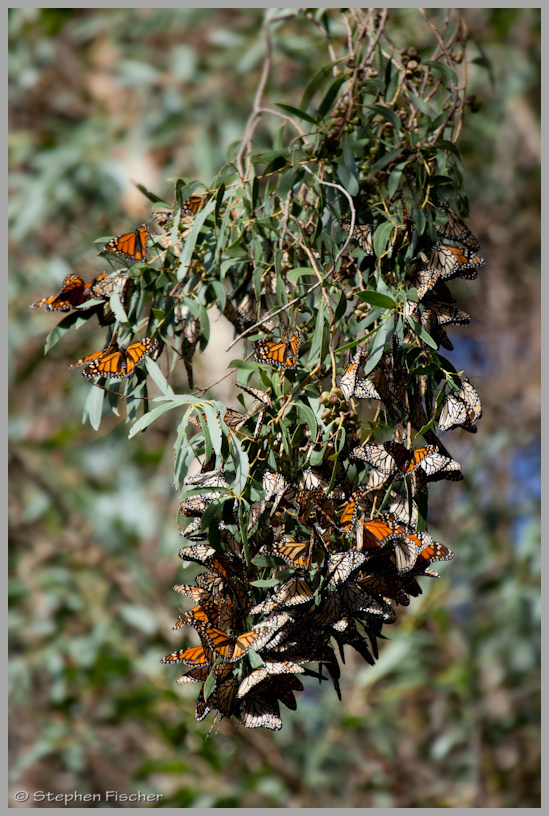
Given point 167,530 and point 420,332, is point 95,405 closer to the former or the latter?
point 420,332

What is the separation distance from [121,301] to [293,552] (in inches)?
11.9

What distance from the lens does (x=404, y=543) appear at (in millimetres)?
554

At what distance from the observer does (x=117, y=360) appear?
0.65 metres

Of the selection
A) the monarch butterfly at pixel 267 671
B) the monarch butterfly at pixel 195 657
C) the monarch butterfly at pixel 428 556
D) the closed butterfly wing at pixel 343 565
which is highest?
the monarch butterfly at pixel 428 556

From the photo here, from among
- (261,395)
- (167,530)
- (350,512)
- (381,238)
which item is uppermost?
(167,530)

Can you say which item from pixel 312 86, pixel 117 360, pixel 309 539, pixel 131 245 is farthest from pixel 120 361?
pixel 312 86

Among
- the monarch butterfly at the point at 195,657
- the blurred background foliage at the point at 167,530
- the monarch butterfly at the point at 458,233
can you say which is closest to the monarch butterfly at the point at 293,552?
the monarch butterfly at the point at 195,657

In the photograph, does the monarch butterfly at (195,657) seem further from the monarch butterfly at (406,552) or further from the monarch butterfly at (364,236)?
the monarch butterfly at (364,236)

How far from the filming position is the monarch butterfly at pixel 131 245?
2.28ft

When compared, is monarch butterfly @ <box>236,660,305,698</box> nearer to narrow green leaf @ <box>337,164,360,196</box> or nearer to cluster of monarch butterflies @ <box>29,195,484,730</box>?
cluster of monarch butterflies @ <box>29,195,484,730</box>

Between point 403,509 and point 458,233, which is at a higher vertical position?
point 458,233

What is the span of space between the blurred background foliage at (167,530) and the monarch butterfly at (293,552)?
1.26 meters

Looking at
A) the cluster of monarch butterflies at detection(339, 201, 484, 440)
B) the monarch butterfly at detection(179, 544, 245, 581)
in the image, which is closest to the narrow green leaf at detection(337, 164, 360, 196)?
the cluster of monarch butterflies at detection(339, 201, 484, 440)

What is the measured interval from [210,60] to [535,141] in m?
0.93
